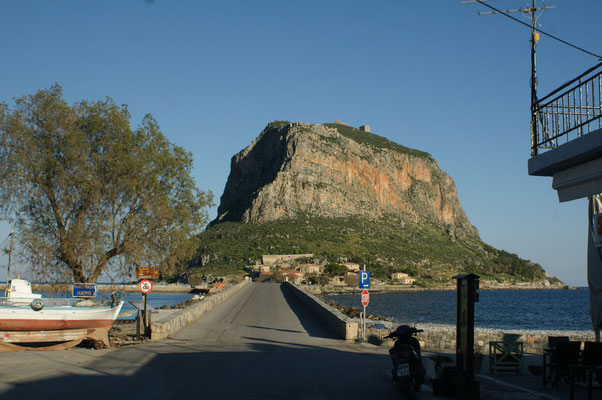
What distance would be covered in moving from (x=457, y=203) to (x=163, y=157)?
17761 centimetres

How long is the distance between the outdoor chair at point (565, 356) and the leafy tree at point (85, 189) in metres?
15.8

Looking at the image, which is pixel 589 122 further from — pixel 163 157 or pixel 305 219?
pixel 305 219

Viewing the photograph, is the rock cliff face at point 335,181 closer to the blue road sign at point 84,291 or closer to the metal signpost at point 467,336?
the blue road sign at point 84,291

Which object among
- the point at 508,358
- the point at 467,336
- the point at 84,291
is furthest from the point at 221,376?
the point at 84,291

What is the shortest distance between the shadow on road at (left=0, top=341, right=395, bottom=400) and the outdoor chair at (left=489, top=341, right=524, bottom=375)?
7.62 feet

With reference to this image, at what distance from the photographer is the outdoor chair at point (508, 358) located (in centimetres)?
1177

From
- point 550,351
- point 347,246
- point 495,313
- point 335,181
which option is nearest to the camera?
point 550,351

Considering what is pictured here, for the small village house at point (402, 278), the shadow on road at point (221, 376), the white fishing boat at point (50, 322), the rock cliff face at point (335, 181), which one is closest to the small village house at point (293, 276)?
the small village house at point (402, 278)

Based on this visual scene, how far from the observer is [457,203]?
19012 centimetres

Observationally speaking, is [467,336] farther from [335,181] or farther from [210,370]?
[335,181]

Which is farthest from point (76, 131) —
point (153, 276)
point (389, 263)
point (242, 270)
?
point (389, 263)

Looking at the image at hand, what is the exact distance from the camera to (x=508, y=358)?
12.1 meters

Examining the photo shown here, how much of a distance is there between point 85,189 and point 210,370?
11.4 m

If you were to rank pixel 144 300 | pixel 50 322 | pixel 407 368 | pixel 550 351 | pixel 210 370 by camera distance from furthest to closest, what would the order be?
pixel 144 300 < pixel 50 322 < pixel 210 370 < pixel 550 351 < pixel 407 368
